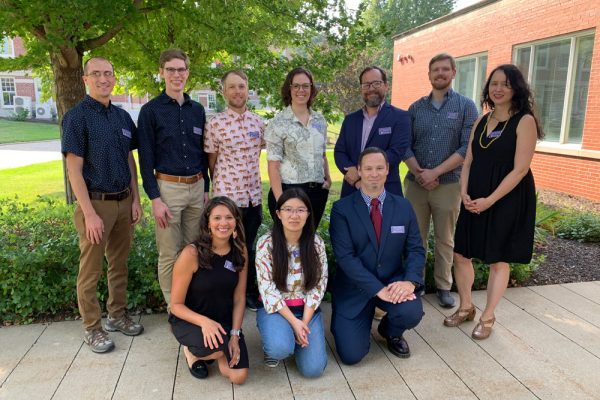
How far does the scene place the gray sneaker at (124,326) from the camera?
349 cm

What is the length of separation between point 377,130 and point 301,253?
1.22 metres

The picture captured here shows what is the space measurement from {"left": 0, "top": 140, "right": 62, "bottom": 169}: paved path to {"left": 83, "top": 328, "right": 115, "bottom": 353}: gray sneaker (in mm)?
12206

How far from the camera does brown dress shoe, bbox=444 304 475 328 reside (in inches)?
144

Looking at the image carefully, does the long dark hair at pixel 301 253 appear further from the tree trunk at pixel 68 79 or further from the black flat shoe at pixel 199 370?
the tree trunk at pixel 68 79

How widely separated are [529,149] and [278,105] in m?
2.58

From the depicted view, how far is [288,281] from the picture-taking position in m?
3.12

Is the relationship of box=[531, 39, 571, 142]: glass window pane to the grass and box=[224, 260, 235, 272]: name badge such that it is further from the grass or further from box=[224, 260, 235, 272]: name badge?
box=[224, 260, 235, 272]: name badge

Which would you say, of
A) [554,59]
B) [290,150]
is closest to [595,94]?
[554,59]

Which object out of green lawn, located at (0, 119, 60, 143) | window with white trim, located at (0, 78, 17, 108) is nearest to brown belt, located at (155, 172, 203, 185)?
green lawn, located at (0, 119, 60, 143)

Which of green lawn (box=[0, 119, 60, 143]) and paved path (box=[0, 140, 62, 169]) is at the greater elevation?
green lawn (box=[0, 119, 60, 143])

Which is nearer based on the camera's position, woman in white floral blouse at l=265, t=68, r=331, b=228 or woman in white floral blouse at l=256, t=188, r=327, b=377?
woman in white floral blouse at l=256, t=188, r=327, b=377

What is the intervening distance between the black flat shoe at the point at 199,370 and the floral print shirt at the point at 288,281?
0.53 meters

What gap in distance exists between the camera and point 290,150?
11.6 ft

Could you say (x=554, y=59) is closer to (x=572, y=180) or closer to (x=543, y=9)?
(x=543, y=9)
